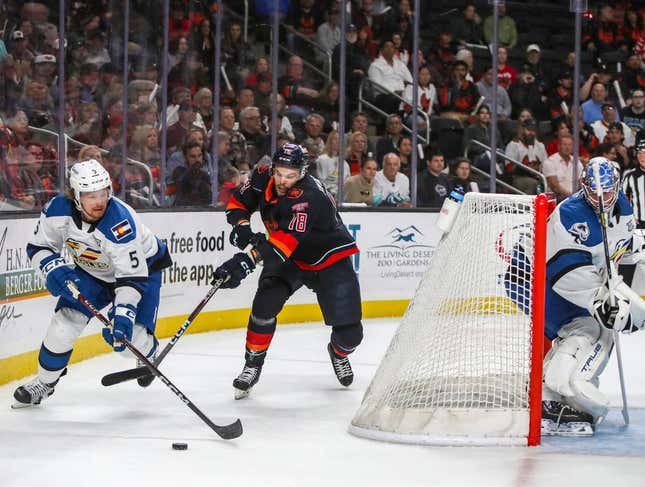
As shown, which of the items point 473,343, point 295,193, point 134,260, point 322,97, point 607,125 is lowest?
point 473,343

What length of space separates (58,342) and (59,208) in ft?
1.75

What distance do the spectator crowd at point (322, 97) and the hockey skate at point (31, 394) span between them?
3.88 feet

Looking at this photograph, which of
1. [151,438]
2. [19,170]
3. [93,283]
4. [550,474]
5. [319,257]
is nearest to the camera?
[550,474]

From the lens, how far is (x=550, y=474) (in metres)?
3.82

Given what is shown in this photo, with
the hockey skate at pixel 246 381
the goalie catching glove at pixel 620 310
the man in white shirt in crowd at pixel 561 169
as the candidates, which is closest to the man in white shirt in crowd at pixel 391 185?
the man in white shirt in crowd at pixel 561 169

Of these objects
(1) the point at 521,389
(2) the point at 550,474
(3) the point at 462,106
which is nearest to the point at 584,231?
(1) the point at 521,389

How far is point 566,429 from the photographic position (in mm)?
4457

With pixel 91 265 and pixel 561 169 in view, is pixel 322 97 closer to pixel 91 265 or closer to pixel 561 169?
pixel 561 169

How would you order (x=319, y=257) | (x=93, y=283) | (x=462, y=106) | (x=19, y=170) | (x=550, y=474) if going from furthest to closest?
(x=462, y=106), (x=19, y=170), (x=319, y=257), (x=93, y=283), (x=550, y=474)

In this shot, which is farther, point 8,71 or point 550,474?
point 8,71

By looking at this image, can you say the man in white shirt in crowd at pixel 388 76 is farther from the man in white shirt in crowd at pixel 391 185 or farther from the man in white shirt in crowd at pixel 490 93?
the man in white shirt in crowd at pixel 490 93

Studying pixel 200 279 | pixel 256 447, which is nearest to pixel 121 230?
pixel 256 447

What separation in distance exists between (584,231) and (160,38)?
3.97 metres

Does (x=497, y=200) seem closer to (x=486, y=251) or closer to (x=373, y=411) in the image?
(x=486, y=251)
